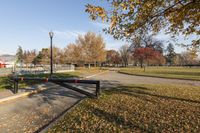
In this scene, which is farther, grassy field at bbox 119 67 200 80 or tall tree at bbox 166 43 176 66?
tall tree at bbox 166 43 176 66

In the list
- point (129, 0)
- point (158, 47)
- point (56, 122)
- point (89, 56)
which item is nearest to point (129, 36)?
point (129, 0)

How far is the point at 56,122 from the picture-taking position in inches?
206

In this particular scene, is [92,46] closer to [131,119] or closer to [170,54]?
[131,119]

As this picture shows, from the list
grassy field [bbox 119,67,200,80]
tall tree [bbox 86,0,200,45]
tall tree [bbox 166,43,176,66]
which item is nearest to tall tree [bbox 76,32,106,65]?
grassy field [bbox 119,67,200,80]

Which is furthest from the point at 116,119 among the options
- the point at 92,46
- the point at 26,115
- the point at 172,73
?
the point at 92,46

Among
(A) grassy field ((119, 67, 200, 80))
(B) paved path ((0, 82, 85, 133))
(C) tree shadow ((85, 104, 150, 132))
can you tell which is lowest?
(B) paved path ((0, 82, 85, 133))

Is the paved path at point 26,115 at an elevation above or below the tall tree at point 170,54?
below

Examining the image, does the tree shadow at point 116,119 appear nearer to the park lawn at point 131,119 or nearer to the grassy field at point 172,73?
the park lawn at point 131,119

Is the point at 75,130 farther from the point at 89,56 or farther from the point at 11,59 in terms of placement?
the point at 11,59

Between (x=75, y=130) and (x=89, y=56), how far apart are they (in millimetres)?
41851

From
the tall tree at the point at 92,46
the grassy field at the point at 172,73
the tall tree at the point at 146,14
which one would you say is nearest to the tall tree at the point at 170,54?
the grassy field at the point at 172,73

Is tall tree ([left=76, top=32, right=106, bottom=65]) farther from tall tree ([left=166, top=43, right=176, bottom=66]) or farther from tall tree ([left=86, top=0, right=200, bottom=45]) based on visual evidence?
tall tree ([left=166, top=43, right=176, bottom=66])

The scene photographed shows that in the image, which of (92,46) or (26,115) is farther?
(92,46)

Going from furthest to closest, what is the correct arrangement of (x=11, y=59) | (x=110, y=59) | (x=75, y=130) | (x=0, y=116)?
(x=110, y=59) → (x=11, y=59) → (x=0, y=116) → (x=75, y=130)
